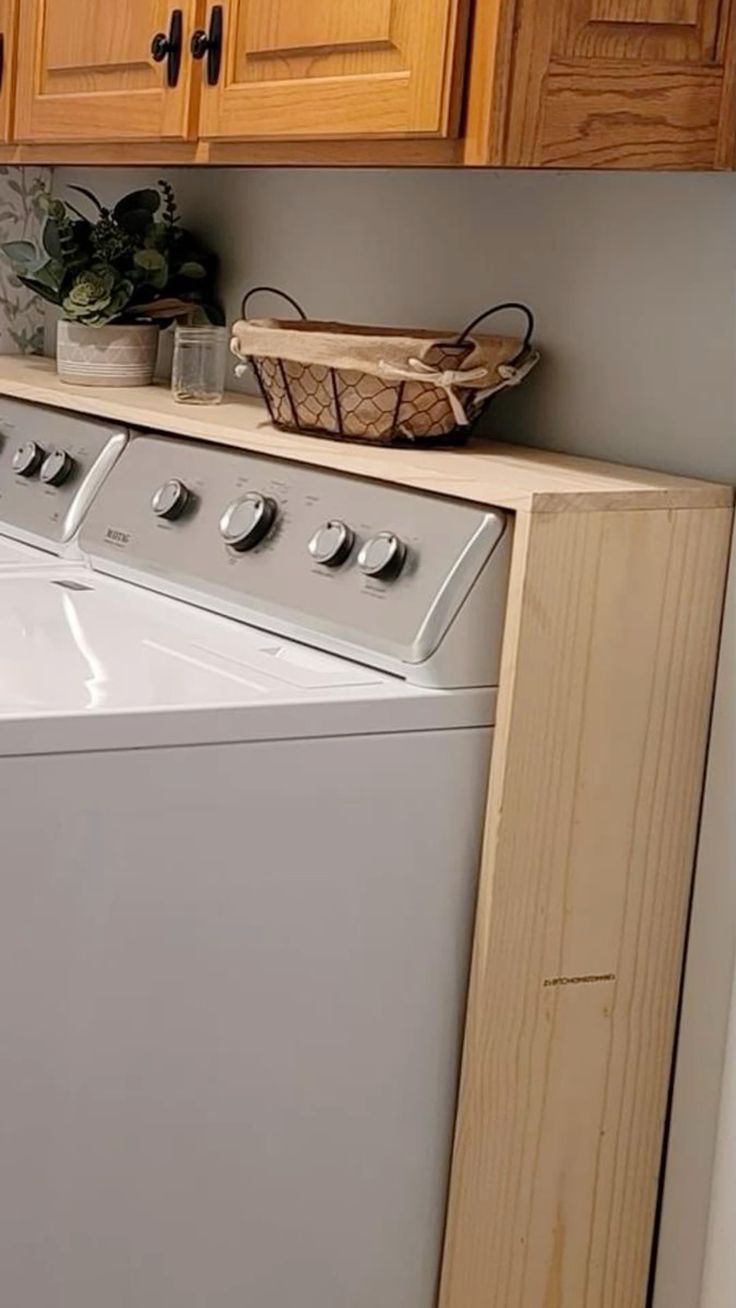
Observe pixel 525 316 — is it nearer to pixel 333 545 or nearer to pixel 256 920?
pixel 333 545

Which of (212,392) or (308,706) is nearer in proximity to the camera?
(308,706)

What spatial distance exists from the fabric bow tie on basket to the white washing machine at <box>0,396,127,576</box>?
27 centimetres

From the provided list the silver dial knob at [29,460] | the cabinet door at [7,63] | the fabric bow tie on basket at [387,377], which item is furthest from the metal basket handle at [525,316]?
the cabinet door at [7,63]

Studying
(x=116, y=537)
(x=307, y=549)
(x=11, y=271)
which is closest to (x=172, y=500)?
(x=116, y=537)

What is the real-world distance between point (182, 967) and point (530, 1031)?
1.09ft

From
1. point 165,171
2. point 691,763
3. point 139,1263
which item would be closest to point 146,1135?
point 139,1263

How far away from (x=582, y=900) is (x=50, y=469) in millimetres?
843

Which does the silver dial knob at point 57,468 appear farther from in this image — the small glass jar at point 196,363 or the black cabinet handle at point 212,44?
the black cabinet handle at point 212,44

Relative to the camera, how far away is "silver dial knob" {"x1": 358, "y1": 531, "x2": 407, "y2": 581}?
5.53 ft

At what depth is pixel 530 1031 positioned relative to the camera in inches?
66.7

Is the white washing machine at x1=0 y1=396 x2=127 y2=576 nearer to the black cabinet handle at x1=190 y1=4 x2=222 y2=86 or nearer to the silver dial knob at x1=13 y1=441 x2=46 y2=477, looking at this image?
the silver dial knob at x1=13 y1=441 x2=46 y2=477

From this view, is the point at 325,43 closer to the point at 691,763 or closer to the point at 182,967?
the point at 691,763

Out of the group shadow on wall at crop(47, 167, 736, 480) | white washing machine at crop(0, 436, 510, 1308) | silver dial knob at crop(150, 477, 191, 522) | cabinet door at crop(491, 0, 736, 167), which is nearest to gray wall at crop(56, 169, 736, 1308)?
shadow on wall at crop(47, 167, 736, 480)

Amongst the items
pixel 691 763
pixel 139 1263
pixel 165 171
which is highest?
pixel 165 171
